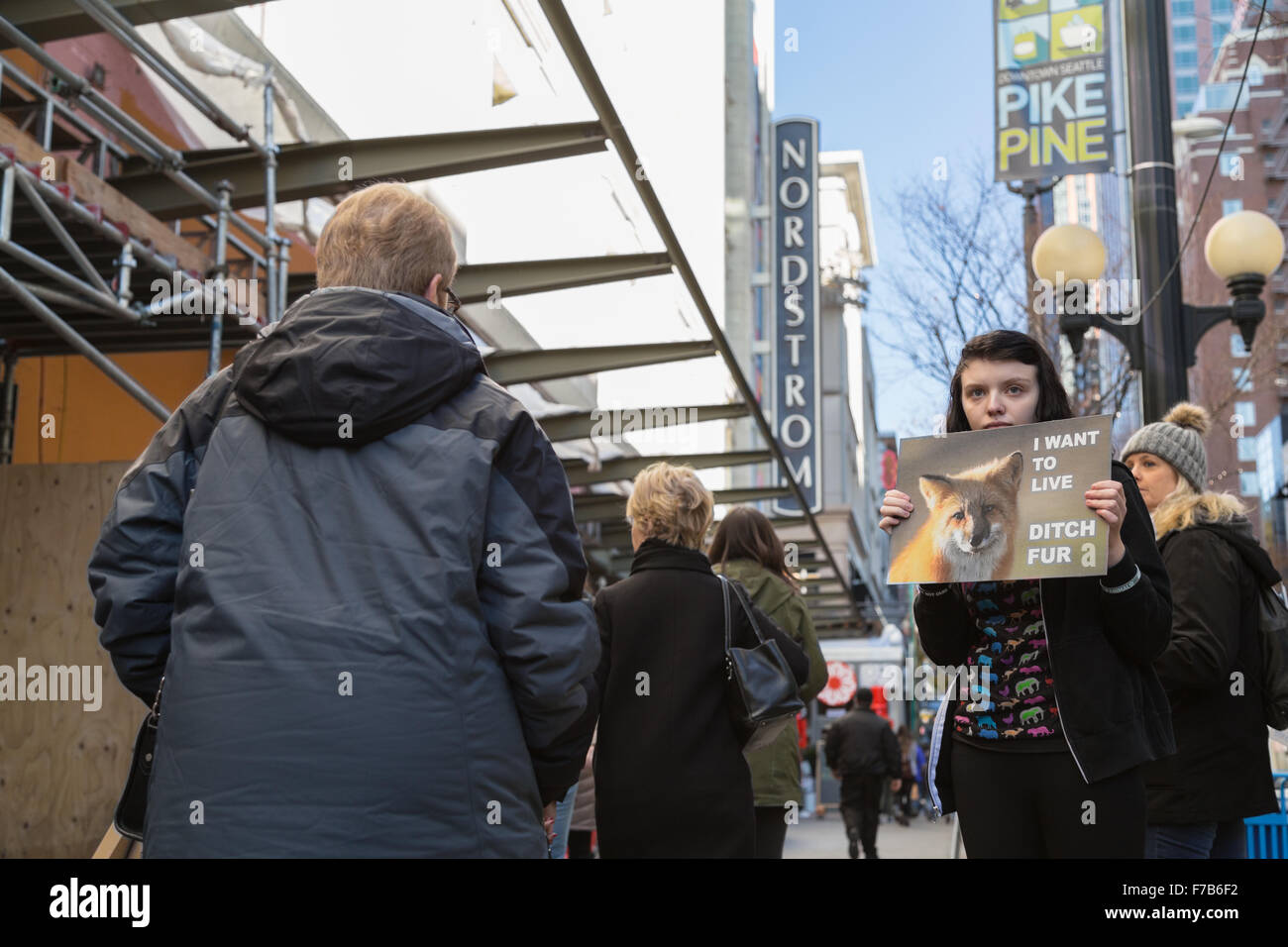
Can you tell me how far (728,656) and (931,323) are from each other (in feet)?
36.0

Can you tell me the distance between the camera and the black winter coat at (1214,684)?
391cm

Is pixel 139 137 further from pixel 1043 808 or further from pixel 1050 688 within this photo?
pixel 1043 808

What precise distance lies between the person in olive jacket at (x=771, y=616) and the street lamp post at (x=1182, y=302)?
3.11 meters

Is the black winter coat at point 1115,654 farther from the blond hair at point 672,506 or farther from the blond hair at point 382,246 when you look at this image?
the blond hair at point 672,506

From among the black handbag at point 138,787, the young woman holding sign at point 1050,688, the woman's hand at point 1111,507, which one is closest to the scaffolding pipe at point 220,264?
the black handbag at point 138,787

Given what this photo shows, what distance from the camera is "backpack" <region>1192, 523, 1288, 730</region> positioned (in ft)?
13.3

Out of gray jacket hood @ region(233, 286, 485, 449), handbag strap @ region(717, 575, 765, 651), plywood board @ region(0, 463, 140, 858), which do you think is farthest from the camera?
plywood board @ region(0, 463, 140, 858)

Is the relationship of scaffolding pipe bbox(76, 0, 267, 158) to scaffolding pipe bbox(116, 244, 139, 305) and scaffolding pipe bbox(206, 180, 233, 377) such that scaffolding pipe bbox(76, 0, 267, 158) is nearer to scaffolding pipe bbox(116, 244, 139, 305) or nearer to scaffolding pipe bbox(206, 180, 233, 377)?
scaffolding pipe bbox(206, 180, 233, 377)

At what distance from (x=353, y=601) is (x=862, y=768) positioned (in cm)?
1274

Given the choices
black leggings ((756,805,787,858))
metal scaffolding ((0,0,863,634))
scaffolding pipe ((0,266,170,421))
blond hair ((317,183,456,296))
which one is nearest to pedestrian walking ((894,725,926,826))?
metal scaffolding ((0,0,863,634))

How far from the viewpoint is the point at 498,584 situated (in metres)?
2.47

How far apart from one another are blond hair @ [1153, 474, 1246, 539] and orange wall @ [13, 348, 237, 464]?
6342 millimetres

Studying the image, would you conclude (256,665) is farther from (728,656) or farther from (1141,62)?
(1141,62)
